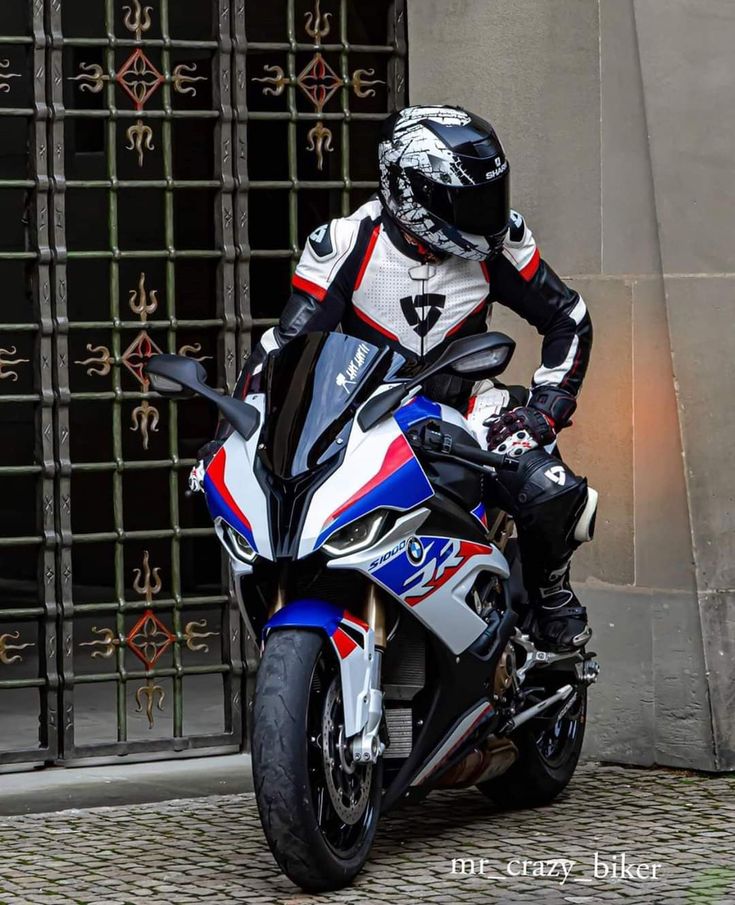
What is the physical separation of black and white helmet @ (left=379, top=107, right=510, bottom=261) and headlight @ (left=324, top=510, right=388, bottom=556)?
0.94m

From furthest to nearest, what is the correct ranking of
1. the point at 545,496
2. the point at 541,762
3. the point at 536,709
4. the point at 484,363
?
the point at 541,762 → the point at 536,709 → the point at 545,496 → the point at 484,363

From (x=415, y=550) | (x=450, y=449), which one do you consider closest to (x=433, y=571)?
(x=415, y=550)

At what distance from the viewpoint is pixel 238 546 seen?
4750mm

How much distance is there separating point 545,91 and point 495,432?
1.93m

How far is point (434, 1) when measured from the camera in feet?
22.7

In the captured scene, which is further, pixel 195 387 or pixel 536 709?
pixel 536 709

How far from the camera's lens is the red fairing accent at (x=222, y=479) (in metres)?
4.72

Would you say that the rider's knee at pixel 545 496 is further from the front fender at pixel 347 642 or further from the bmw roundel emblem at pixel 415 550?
the front fender at pixel 347 642

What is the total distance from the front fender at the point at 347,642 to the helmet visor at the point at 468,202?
45.5 inches

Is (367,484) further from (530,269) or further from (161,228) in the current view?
(161,228)

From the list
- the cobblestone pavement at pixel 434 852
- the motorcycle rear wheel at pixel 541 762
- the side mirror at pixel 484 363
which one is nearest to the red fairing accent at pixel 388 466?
the side mirror at pixel 484 363

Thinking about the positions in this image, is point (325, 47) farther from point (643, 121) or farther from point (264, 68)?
point (643, 121)

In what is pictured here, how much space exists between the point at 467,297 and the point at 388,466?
89 centimetres

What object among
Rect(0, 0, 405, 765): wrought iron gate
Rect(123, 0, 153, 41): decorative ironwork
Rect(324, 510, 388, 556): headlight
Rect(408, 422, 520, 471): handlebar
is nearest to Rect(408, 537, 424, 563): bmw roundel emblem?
Rect(324, 510, 388, 556): headlight
